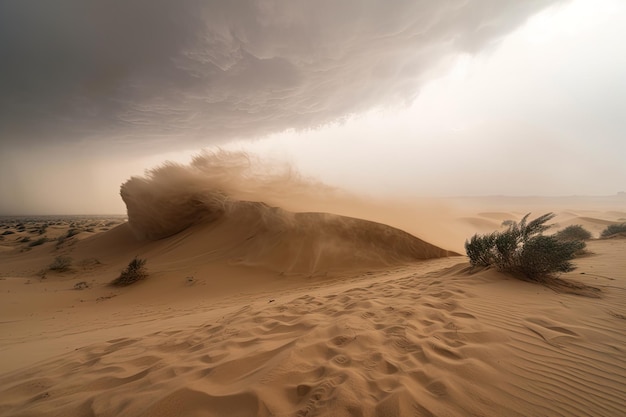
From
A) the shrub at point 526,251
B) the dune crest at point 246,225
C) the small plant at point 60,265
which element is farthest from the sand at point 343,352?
the small plant at point 60,265

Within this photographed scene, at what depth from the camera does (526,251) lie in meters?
4.87

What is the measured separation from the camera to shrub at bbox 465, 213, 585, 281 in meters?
4.53

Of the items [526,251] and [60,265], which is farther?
[60,265]

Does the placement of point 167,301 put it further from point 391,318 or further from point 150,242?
point 150,242

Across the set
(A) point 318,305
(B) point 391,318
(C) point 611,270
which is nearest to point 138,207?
(A) point 318,305

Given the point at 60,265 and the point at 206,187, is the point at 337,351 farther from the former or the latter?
the point at 60,265

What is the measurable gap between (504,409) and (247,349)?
2450mm

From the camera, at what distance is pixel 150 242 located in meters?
14.5

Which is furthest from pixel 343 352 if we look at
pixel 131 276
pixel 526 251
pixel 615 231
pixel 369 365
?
pixel 615 231

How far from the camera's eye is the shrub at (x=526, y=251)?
178 inches

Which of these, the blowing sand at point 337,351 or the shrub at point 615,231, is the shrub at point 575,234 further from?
the blowing sand at point 337,351

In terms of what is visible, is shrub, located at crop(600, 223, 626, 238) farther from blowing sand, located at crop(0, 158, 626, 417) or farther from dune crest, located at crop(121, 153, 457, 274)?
dune crest, located at crop(121, 153, 457, 274)

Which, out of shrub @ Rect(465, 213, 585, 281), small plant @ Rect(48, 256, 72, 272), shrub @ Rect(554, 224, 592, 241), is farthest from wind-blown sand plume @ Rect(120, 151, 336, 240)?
shrub @ Rect(554, 224, 592, 241)

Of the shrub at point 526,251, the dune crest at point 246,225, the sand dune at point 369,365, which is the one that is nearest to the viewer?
the sand dune at point 369,365
